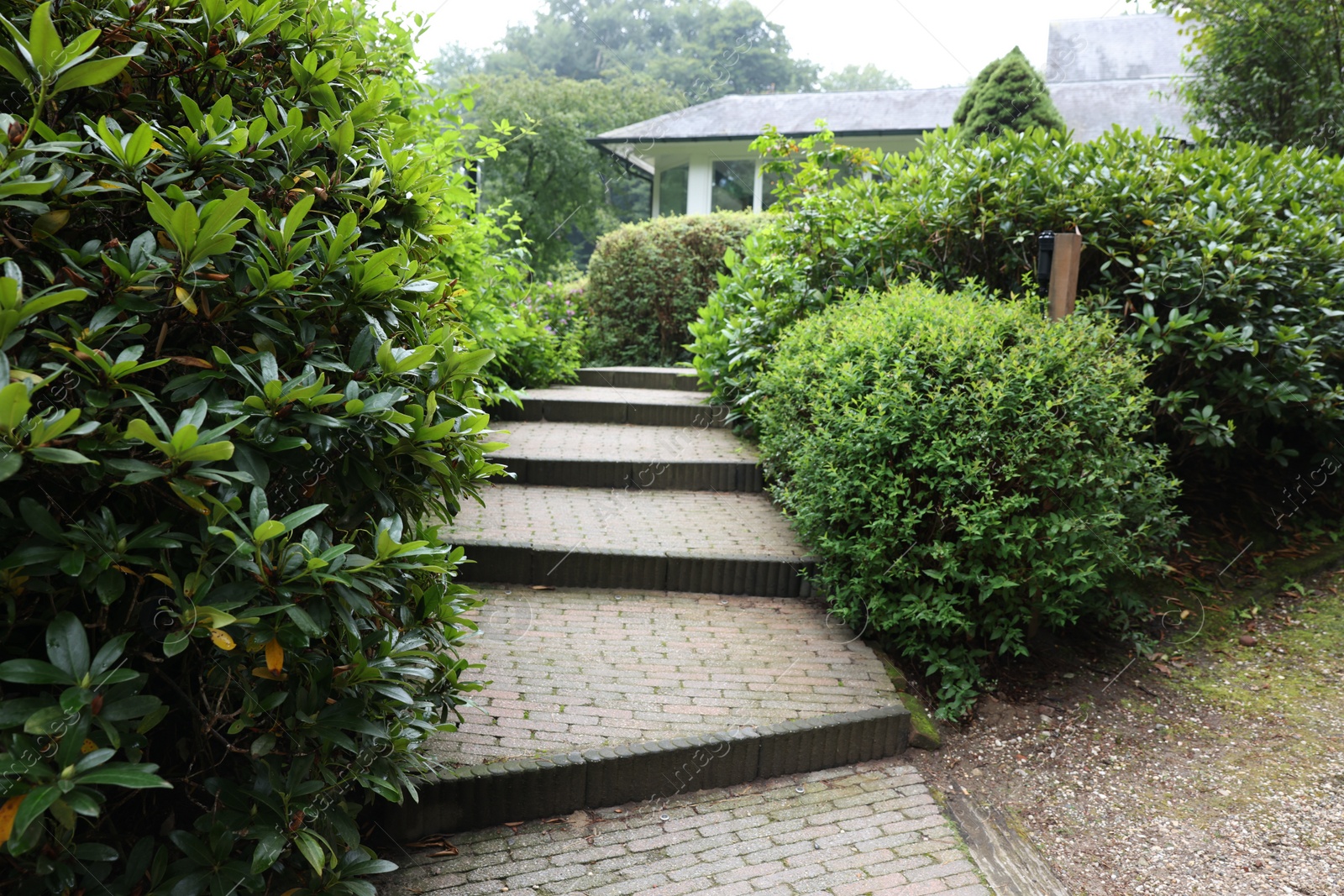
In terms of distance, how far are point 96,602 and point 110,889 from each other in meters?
0.57

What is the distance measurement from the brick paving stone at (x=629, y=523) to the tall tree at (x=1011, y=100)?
24.8 feet

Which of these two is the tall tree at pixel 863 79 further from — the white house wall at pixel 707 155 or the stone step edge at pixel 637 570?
the stone step edge at pixel 637 570

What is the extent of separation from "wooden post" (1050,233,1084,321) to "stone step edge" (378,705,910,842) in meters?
2.45

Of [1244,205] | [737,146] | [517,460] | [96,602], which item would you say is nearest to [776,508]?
[517,460]

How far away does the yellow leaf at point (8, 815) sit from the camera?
138 cm

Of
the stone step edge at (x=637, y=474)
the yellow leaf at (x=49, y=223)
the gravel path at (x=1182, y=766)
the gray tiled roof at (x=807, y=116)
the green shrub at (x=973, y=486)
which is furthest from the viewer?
the gray tiled roof at (x=807, y=116)

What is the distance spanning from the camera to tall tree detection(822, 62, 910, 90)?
68.1 m

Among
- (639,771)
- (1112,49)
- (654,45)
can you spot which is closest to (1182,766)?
(639,771)

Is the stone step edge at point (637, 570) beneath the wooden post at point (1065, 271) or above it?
beneath

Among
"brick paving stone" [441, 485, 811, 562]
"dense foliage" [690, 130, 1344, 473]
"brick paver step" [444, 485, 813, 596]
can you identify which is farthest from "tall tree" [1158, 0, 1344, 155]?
"brick paver step" [444, 485, 813, 596]

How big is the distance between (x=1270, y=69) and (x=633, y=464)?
796cm

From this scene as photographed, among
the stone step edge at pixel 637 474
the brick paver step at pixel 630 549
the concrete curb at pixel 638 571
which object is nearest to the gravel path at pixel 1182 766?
the concrete curb at pixel 638 571

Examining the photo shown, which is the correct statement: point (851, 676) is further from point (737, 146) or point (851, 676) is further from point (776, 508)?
point (737, 146)

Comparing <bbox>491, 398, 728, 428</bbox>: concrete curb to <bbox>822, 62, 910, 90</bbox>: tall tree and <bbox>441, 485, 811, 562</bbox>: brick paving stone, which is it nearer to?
<bbox>441, 485, 811, 562</bbox>: brick paving stone
